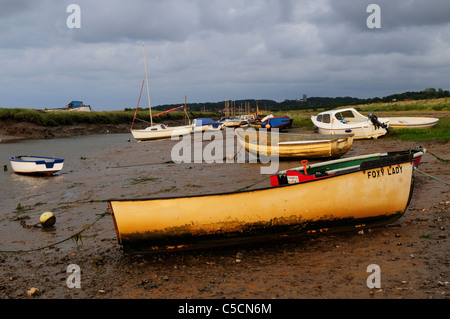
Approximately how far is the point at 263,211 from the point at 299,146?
423 inches

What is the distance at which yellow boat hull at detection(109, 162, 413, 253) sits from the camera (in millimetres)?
6090

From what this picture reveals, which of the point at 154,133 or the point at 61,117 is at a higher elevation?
the point at 61,117

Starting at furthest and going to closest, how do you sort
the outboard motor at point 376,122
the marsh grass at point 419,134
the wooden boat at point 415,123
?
the wooden boat at point 415,123 < the outboard motor at point 376,122 < the marsh grass at point 419,134

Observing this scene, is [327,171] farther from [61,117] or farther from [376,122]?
[61,117]

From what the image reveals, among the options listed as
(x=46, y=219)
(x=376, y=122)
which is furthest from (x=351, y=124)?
(x=46, y=219)

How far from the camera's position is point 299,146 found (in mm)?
16484

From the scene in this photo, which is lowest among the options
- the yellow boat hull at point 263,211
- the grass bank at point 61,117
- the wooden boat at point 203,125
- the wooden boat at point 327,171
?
the yellow boat hull at point 263,211

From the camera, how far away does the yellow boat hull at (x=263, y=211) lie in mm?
6090

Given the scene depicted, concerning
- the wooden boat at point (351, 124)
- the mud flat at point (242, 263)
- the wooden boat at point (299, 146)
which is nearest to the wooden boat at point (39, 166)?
the mud flat at point (242, 263)

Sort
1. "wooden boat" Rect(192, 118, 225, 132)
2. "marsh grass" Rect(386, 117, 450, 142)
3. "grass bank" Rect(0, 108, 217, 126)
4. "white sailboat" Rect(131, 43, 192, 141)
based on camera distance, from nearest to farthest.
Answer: "marsh grass" Rect(386, 117, 450, 142) → "white sailboat" Rect(131, 43, 192, 141) → "wooden boat" Rect(192, 118, 225, 132) → "grass bank" Rect(0, 108, 217, 126)

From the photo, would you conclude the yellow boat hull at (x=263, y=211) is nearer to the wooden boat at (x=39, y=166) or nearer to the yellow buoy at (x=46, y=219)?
the yellow buoy at (x=46, y=219)

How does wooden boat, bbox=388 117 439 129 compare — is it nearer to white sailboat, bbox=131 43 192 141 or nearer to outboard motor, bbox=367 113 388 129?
outboard motor, bbox=367 113 388 129

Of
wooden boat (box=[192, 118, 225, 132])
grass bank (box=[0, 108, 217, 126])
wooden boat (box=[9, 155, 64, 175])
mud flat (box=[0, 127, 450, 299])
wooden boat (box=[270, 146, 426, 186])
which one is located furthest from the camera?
grass bank (box=[0, 108, 217, 126])

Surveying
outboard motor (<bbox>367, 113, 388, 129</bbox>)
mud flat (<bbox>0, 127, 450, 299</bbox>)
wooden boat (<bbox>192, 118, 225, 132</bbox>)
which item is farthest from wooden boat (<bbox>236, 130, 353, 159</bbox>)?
wooden boat (<bbox>192, 118, 225, 132</bbox>)
